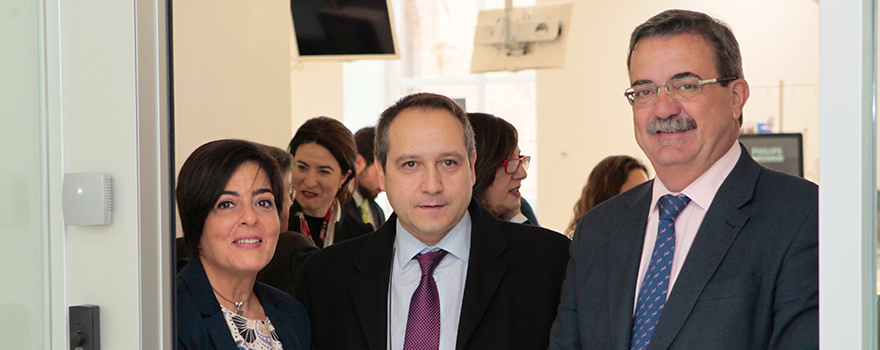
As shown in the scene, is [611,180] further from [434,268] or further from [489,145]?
[434,268]

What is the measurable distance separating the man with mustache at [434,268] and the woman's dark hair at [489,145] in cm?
59

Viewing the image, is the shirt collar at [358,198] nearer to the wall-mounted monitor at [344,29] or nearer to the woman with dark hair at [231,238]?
the wall-mounted monitor at [344,29]

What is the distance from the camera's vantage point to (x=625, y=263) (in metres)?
1.73

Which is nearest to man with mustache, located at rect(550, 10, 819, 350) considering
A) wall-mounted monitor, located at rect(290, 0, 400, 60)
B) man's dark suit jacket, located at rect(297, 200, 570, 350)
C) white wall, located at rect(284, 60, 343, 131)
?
man's dark suit jacket, located at rect(297, 200, 570, 350)

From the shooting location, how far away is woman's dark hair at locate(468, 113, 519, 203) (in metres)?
2.78

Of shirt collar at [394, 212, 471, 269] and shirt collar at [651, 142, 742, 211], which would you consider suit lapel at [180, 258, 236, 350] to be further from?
shirt collar at [651, 142, 742, 211]

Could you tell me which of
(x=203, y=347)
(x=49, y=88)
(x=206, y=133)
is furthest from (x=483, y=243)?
(x=206, y=133)

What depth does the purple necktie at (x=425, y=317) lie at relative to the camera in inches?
78.1

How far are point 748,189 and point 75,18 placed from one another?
141 centimetres

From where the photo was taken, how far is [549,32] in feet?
17.1

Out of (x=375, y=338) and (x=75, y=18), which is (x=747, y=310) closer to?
(x=375, y=338)

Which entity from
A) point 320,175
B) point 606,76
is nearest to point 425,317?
point 320,175

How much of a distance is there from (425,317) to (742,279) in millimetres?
813

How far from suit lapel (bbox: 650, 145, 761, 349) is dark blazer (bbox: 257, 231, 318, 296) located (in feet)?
4.98
